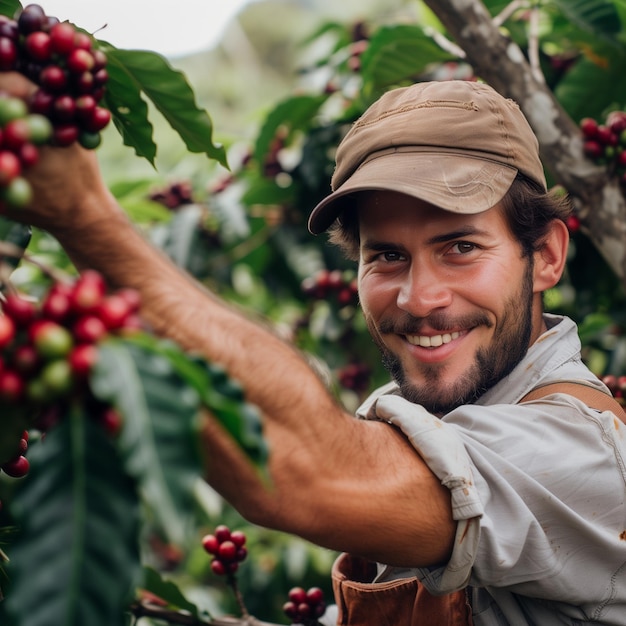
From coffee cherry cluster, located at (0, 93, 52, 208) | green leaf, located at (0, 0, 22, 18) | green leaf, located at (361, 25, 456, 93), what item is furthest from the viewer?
green leaf, located at (361, 25, 456, 93)

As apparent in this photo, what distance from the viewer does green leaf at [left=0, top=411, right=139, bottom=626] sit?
82 centimetres

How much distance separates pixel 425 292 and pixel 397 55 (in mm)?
1230

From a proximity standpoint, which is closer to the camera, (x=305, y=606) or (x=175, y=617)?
(x=175, y=617)

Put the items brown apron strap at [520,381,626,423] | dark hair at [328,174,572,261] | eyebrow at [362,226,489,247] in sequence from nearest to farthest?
brown apron strap at [520,381,626,423] < eyebrow at [362,226,489,247] < dark hair at [328,174,572,261]

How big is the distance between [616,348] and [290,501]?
199cm

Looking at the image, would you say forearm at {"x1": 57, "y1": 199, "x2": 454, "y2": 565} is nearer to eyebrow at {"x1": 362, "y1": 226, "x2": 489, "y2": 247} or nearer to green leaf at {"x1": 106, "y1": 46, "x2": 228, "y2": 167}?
green leaf at {"x1": 106, "y1": 46, "x2": 228, "y2": 167}

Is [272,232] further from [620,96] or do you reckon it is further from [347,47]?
[620,96]

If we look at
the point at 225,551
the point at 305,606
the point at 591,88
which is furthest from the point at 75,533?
the point at 591,88

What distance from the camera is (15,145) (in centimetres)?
93

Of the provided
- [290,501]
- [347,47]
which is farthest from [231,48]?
[290,501]

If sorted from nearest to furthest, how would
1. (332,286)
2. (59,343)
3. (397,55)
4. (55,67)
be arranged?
1. (59,343)
2. (55,67)
3. (397,55)
4. (332,286)

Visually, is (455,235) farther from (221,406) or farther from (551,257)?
(221,406)

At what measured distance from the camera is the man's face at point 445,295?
1.92 metres

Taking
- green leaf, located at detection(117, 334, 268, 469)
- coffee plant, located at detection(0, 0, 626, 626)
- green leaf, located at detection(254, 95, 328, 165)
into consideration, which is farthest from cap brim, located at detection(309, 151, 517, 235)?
green leaf, located at detection(254, 95, 328, 165)
